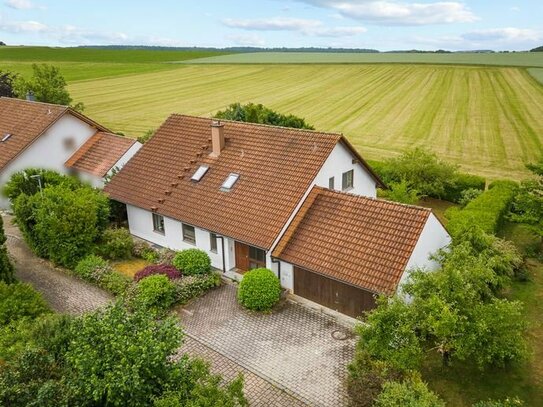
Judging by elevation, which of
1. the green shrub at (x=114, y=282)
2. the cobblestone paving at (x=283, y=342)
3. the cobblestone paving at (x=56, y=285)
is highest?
the green shrub at (x=114, y=282)

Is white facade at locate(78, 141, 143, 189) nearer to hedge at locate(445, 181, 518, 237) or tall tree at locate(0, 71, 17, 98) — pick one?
hedge at locate(445, 181, 518, 237)

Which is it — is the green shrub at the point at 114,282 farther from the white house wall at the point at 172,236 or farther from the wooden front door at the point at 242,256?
the wooden front door at the point at 242,256

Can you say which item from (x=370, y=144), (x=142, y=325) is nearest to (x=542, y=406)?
(x=142, y=325)

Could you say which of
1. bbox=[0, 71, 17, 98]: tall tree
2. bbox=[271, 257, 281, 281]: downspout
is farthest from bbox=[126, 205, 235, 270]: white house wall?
bbox=[0, 71, 17, 98]: tall tree

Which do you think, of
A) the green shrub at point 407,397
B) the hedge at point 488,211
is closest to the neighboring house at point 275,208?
the hedge at point 488,211

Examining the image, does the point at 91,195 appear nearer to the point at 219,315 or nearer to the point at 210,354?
the point at 219,315

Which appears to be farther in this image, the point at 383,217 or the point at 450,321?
the point at 383,217

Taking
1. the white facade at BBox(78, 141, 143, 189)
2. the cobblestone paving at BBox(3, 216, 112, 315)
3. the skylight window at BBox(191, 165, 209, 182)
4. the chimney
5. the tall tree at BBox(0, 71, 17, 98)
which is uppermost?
the tall tree at BBox(0, 71, 17, 98)
